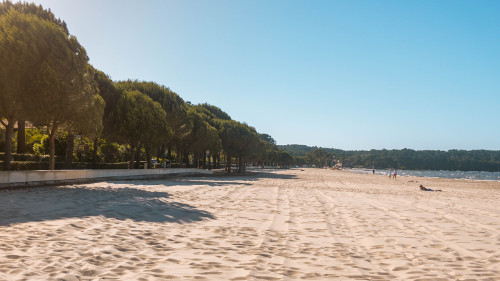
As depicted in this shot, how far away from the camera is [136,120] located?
104ft

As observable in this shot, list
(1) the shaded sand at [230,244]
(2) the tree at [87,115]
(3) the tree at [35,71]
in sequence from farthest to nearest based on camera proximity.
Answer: (2) the tree at [87,115], (3) the tree at [35,71], (1) the shaded sand at [230,244]

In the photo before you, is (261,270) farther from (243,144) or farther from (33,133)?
(243,144)

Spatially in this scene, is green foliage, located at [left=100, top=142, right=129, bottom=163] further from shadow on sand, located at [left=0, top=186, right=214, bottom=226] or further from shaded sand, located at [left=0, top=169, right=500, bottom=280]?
shaded sand, located at [left=0, top=169, right=500, bottom=280]

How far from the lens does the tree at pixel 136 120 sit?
3145 cm

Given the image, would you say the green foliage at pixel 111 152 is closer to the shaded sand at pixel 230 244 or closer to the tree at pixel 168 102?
the tree at pixel 168 102

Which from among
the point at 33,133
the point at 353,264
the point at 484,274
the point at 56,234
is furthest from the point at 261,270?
the point at 33,133

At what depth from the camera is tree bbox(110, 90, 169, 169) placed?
31453mm

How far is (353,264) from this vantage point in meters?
5.97

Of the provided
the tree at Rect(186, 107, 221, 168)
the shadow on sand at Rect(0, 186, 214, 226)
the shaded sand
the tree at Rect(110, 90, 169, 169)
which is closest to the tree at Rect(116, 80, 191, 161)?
the tree at Rect(186, 107, 221, 168)

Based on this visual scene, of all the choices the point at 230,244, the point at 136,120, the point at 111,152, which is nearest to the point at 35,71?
the point at 136,120

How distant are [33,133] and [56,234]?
3921cm

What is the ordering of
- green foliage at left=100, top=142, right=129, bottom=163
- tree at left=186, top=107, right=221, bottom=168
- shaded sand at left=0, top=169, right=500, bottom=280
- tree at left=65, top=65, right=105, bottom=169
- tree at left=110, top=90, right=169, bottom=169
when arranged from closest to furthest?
1. shaded sand at left=0, top=169, right=500, bottom=280
2. tree at left=65, top=65, right=105, bottom=169
3. tree at left=110, top=90, right=169, bottom=169
4. green foliage at left=100, top=142, right=129, bottom=163
5. tree at left=186, top=107, right=221, bottom=168

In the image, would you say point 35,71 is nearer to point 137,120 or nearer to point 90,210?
point 90,210

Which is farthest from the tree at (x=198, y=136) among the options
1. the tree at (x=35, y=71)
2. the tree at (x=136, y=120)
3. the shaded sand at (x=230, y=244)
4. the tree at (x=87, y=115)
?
the shaded sand at (x=230, y=244)
